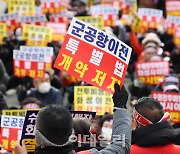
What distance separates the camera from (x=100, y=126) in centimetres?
529

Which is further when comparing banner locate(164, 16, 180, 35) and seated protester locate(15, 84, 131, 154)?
banner locate(164, 16, 180, 35)

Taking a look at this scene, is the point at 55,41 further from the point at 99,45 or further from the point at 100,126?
the point at 99,45

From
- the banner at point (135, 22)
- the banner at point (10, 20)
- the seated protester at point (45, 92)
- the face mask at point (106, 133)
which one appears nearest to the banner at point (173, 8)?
the banner at point (135, 22)

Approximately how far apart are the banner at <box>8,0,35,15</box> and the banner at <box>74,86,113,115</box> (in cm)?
587

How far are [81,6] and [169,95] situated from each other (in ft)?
26.0

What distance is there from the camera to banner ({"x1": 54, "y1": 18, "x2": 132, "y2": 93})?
4.00 m

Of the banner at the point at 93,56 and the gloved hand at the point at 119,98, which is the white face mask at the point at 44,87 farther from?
the gloved hand at the point at 119,98

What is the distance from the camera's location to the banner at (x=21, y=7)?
1239 centimetres

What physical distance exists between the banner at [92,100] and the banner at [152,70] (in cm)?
238

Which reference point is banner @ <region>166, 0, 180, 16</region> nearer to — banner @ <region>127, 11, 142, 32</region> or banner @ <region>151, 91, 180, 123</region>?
banner @ <region>127, 11, 142, 32</region>

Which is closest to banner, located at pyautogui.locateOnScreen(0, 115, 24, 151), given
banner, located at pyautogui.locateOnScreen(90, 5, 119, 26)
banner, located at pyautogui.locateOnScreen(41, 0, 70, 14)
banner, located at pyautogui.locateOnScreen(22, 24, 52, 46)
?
banner, located at pyautogui.locateOnScreen(22, 24, 52, 46)

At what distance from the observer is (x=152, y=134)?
361cm

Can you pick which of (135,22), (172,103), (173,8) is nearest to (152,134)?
(172,103)

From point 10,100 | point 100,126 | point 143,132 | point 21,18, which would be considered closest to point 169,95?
point 100,126
